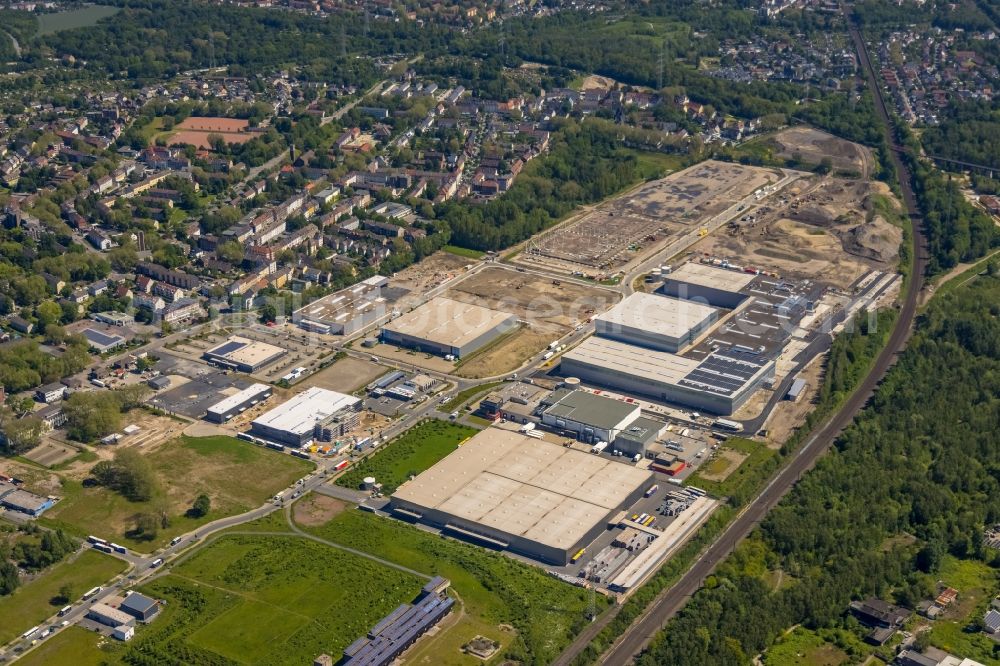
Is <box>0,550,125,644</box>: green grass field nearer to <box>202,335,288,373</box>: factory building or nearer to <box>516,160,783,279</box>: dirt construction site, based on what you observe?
<box>202,335,288,373</box>: factory building

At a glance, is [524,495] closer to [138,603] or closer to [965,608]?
[138,603]

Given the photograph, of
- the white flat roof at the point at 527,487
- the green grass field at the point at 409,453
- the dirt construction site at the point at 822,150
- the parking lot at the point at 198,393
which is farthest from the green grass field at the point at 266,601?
the dirt construction site at the point at 822,150

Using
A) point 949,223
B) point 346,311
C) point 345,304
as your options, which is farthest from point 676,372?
point 949,223

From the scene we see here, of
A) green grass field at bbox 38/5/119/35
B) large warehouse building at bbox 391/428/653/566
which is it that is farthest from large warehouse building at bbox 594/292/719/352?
green grass field at bbox 38/5/119/35

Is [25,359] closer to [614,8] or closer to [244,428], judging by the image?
[244,428]

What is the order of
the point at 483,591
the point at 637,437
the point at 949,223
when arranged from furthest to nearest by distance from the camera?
1. the point at 949,223
2. the point at 637,437
3. the point at 483,591

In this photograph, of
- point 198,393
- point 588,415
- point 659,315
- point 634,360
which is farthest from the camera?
point 659,315
